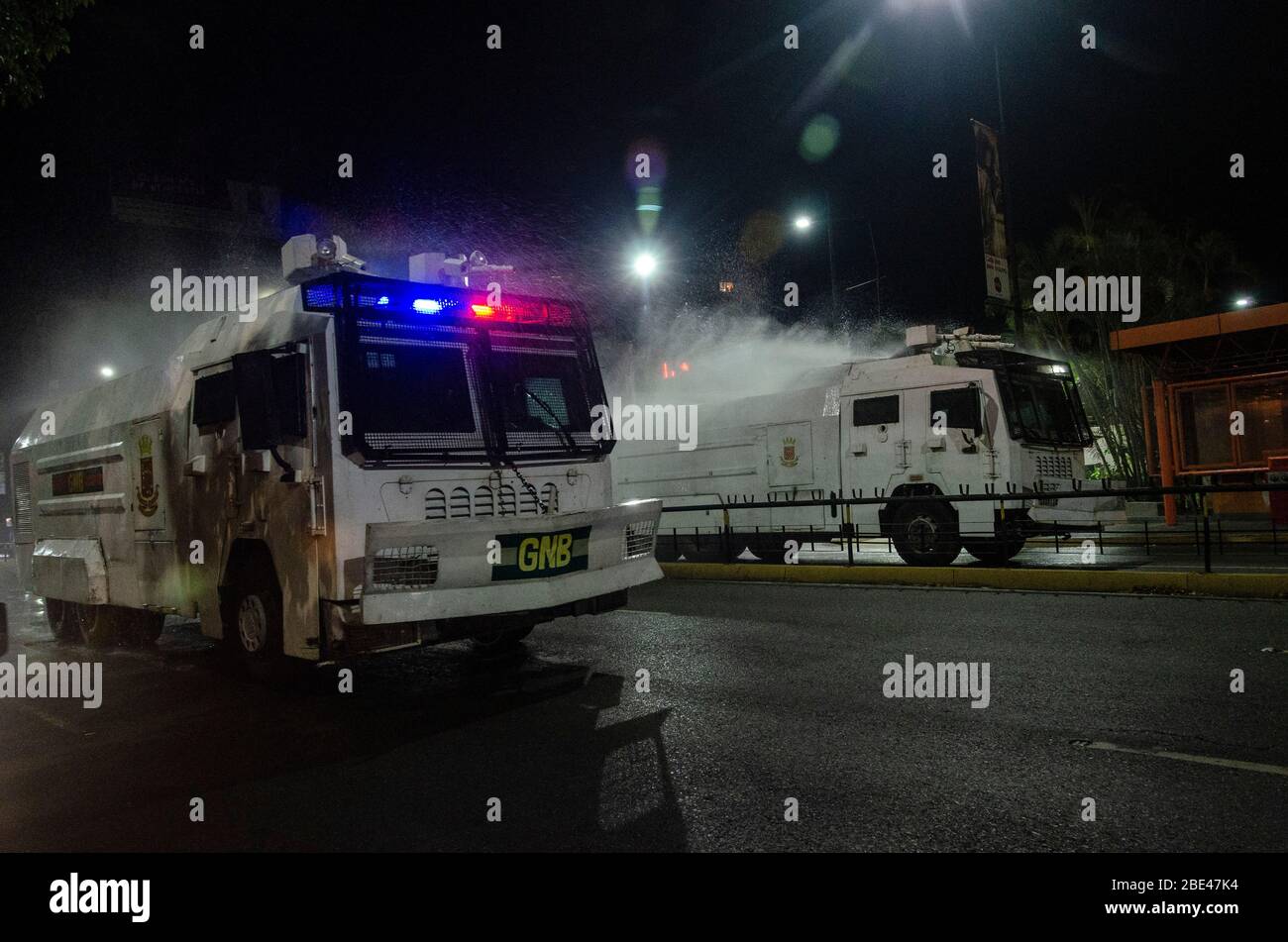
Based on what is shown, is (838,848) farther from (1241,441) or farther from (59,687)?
(1241,441)

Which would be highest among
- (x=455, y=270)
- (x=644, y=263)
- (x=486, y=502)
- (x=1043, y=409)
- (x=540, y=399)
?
(x=644, y=263)

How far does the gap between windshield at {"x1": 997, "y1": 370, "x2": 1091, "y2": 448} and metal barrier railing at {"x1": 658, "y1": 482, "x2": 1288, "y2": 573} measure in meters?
0.82

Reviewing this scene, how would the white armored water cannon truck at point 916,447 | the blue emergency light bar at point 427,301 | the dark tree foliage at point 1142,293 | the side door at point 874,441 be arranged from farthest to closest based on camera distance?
the dark tree foliage at point 1142,293 → the side door at point 874,441 → the white armored water cannon truck at point 916,447 → the blue emergency light bar at point 427,301

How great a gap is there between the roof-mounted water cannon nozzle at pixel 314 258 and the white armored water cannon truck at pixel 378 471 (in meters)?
0.02

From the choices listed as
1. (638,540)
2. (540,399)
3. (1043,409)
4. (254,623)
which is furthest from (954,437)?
(254,623)

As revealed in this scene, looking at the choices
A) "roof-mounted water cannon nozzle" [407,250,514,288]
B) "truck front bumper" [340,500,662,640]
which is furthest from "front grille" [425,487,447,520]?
"roof-mounted water cannon nozzle" [407,250,514,288]

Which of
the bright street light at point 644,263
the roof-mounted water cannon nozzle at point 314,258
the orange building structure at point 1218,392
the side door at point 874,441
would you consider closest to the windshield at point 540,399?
the roof-mounted water cannon nozzle at point 314,258

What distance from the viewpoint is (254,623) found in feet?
22.8

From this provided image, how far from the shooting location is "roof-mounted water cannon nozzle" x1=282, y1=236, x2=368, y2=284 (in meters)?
7.36

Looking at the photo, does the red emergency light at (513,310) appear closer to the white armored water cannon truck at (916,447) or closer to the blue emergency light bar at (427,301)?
the blue emergency light bar at (427,301)

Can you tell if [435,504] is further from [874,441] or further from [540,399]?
[874,441]

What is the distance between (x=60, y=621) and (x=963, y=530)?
1199cm

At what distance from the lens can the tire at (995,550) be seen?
13.4 metres

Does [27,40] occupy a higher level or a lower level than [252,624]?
higher
